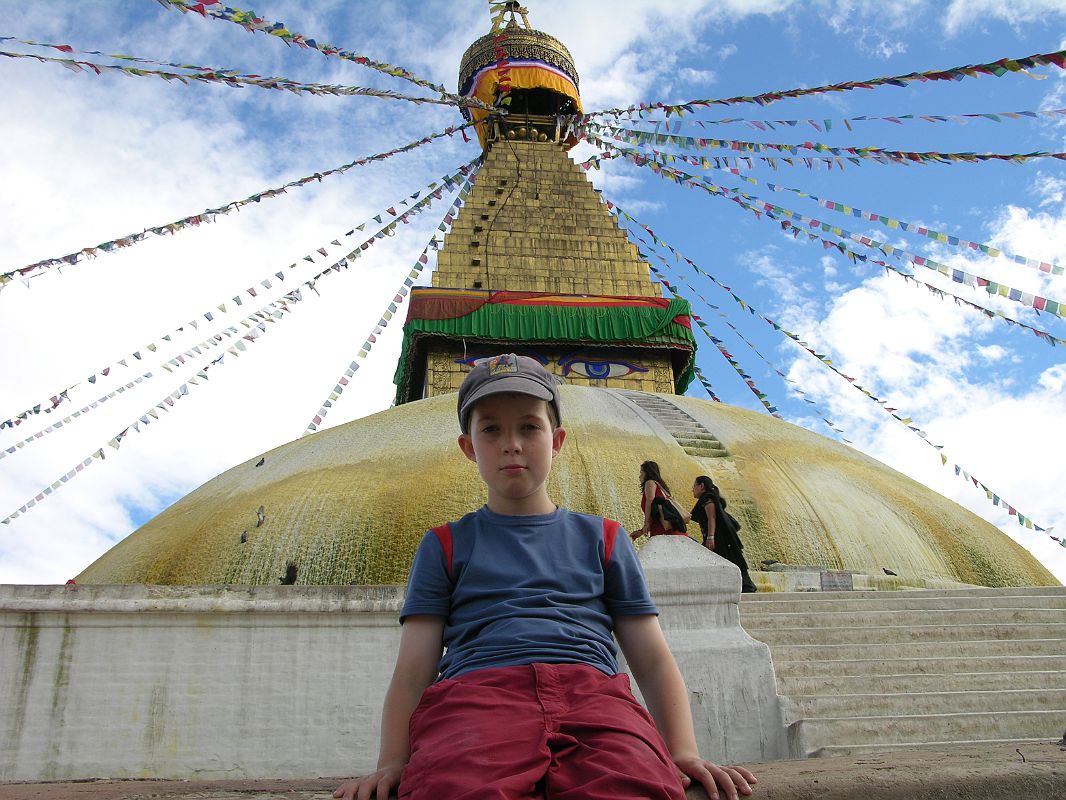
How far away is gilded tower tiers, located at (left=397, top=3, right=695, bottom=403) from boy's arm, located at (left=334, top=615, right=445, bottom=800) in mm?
11790

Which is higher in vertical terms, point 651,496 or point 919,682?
point 651,496

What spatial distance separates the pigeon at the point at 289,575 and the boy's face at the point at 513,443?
20.0 ft

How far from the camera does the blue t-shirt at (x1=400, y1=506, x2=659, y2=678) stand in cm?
199


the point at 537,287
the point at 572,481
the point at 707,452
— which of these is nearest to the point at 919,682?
the point at 572,481

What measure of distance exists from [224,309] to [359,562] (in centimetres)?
539

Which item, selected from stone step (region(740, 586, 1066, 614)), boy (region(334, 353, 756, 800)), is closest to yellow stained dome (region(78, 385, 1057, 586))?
stone step (region(740, 586, 1066, 614))

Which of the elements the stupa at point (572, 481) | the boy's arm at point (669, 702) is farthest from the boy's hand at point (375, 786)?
the stupa at point (572, 481)

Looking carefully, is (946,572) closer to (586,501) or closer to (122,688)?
(586,501)

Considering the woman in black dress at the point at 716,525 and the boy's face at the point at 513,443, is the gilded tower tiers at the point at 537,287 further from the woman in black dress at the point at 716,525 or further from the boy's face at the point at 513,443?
the boy's face at the point at 513,443

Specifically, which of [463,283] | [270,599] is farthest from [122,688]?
[463,283]

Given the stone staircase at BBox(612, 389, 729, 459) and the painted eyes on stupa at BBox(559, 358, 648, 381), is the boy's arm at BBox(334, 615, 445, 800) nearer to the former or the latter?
the stone staircase at BBox(612, 389, 729, 459)

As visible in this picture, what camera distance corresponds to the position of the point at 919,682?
4793mm

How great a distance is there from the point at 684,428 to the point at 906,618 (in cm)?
468

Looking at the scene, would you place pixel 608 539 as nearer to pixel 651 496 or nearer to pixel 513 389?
pixel 513 389
